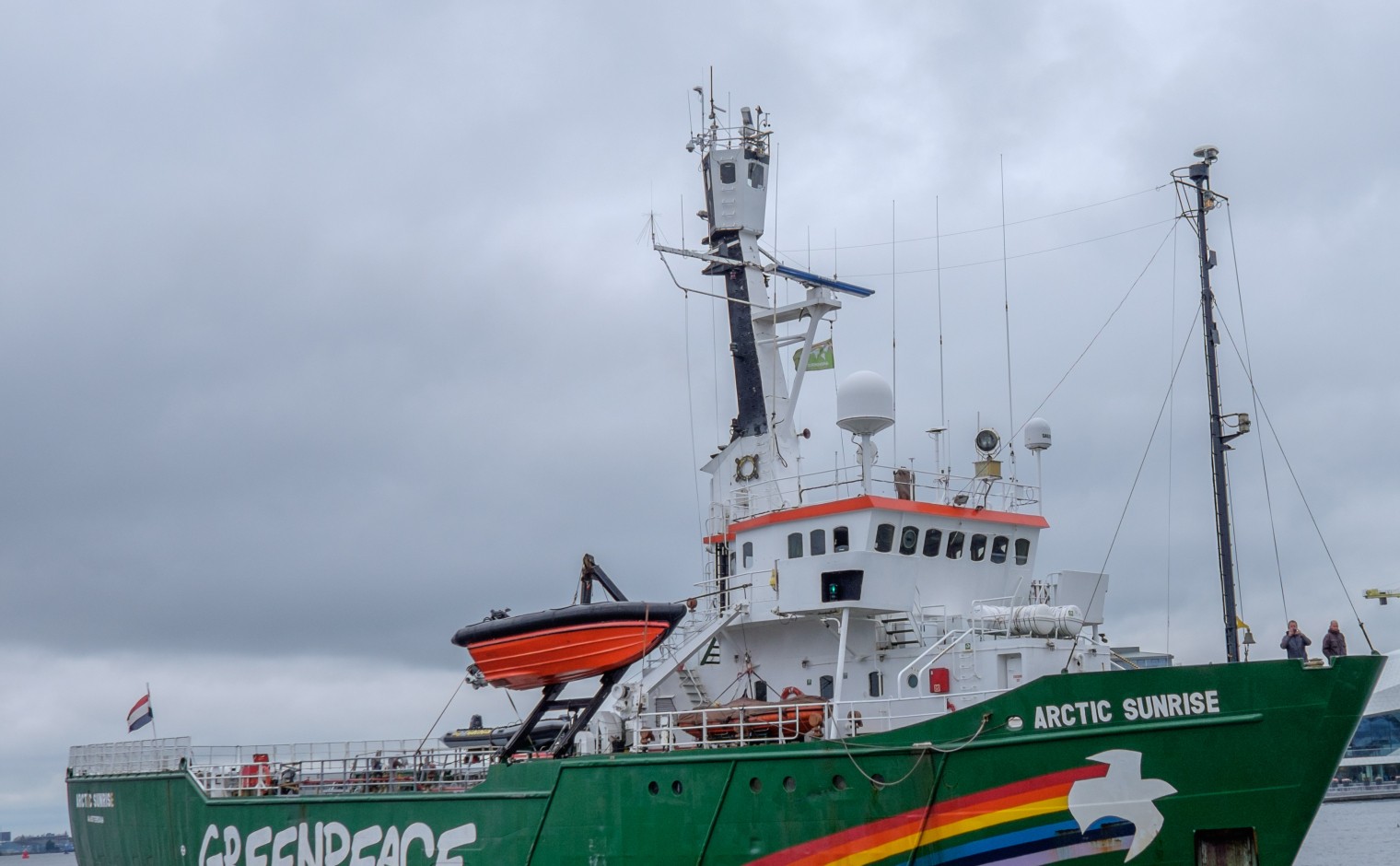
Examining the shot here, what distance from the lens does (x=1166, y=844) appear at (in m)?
14.8

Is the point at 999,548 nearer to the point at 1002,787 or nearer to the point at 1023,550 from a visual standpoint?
the point at 1023,550

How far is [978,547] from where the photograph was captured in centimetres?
2158

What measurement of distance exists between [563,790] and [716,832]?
100.0 inches

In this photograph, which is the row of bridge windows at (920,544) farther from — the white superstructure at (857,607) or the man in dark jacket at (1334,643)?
the man in dark jacket at (1334,643)

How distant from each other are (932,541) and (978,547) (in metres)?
1.05

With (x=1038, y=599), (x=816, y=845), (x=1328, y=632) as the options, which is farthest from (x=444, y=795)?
(x=1328, y=632)

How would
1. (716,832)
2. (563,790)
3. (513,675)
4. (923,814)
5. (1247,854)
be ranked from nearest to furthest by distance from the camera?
(1247,854)
(923,814)
(716,832)
(563,790)
(513,675)

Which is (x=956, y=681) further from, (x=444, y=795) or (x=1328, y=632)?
(x=444, y=795)

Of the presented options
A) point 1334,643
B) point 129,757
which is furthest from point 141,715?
point 1334,643

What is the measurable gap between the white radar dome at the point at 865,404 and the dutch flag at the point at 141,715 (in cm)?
1508

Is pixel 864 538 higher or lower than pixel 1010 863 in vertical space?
higher

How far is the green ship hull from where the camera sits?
14484mm

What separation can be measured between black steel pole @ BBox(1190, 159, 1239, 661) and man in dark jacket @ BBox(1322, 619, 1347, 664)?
1.02 m

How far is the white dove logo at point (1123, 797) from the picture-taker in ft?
48.6
